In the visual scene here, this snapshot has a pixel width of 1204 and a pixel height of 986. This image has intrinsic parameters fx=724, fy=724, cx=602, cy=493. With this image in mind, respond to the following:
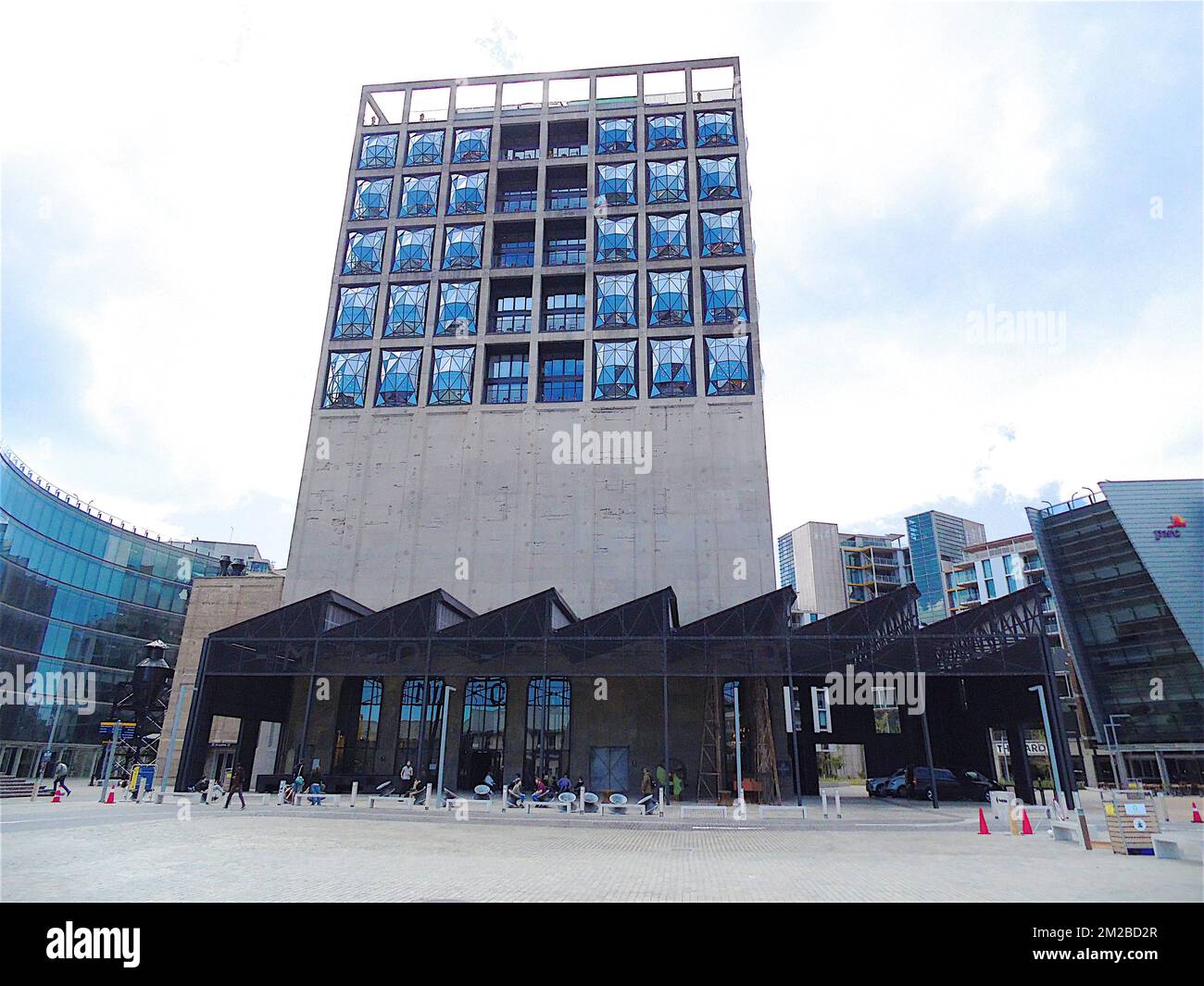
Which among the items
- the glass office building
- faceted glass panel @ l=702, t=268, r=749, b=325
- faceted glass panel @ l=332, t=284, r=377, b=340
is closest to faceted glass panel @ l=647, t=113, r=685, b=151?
faceted glass panel @ l=702, t=268, r=749, b=325

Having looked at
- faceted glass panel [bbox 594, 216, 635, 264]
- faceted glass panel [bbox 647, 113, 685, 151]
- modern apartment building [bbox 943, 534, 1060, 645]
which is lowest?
modern apartment building [bbox 943, 534, 1060, 645]

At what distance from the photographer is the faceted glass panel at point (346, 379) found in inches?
2082

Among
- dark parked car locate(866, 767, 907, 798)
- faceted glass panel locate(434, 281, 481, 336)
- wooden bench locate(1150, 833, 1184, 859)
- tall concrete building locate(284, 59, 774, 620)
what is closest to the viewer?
wooden bench locate(1150, 833, 1184, 859)

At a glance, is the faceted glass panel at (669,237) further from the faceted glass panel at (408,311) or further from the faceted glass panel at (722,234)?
the faceted glass panel at (408,311)

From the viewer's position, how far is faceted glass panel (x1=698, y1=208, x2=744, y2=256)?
177 ft

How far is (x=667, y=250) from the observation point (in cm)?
5431

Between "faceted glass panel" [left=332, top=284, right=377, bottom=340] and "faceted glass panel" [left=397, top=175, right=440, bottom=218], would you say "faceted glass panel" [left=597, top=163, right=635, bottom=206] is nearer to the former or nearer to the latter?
"faceted glass panel" [left=397, top=175, right=440, bottom=218]

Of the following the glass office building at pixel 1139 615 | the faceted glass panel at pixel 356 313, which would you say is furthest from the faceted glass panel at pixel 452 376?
the glass office building at pixel 1139 615

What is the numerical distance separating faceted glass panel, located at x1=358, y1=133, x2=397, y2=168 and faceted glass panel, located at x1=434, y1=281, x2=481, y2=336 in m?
14.0

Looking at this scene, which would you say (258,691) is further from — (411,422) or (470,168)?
(470,168)
